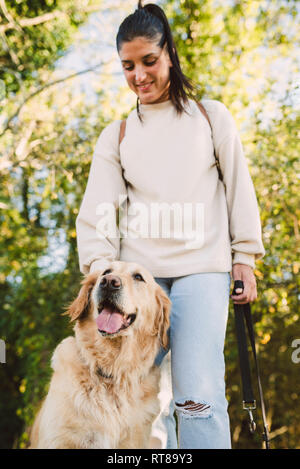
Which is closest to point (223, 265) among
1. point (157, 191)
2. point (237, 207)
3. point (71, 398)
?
point (237, 207)

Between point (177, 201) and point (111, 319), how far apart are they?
62 cm

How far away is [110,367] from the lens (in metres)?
2.21

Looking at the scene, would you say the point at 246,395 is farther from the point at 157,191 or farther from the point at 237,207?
the point at 157,191

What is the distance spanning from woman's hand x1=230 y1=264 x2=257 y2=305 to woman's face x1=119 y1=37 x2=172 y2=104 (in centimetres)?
93

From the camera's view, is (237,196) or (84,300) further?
(84,300)

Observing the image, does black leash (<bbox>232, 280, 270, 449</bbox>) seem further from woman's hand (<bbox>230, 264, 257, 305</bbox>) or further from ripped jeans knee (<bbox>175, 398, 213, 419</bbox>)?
ripped jeans knee (<bbox>175, 398, 213, 419</bbox>)

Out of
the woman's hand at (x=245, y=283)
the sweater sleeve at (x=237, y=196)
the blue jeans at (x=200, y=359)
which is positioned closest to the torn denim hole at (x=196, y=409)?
the blue jeans at (x=200, y=359)

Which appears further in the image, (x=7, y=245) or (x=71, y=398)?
(x=7, y=245)

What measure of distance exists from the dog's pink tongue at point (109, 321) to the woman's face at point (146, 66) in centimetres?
105

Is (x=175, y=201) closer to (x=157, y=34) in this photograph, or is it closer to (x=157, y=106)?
(x=157, y=106)

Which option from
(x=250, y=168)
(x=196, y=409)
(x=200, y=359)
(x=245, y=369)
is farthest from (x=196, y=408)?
(x=250, y=168)

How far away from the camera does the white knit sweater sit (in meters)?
2.15

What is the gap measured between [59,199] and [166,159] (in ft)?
10.5

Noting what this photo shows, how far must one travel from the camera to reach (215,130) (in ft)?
7.39
